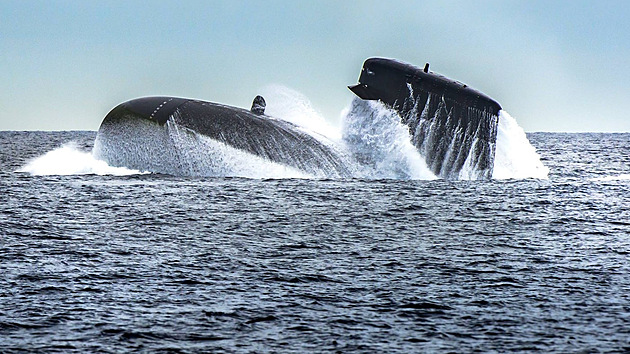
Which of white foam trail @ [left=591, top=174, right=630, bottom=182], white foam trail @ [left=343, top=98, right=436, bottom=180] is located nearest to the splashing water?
white foam trail @ [left=343, top=98, right=436, bottom=180]

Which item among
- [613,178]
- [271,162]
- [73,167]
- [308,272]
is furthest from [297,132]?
[308,272]

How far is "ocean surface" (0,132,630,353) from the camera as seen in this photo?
14398 millimetres

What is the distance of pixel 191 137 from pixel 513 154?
1870 cm

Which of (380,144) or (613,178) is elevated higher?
(380,144)

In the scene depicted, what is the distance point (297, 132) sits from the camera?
43125 mm

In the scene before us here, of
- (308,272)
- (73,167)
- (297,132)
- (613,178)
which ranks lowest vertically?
(308,272)

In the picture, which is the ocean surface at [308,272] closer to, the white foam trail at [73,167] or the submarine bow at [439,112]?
the submarine bow at [439,112]

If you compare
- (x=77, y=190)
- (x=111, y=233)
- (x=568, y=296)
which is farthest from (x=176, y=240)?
(x=77, y=190)

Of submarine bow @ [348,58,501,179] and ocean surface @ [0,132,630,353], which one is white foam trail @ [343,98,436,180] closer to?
submarine bow @ [348,58,501,179]

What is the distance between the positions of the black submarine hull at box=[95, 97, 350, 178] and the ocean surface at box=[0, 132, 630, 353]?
3.53 meters

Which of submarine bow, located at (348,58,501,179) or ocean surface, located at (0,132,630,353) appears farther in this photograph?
submarine bow, located at (348,58,501,179)

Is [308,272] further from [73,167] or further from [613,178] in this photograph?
[613,178]

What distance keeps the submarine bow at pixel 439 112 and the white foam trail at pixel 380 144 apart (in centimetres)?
47

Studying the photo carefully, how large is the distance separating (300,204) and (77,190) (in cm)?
1100
